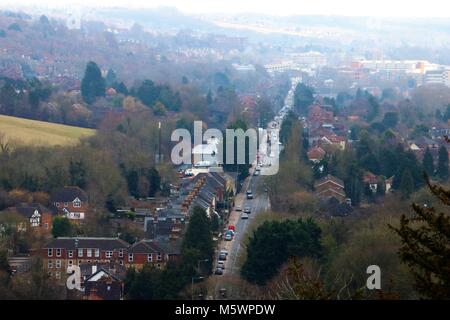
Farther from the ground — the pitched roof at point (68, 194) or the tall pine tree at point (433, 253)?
the tall pine tree at point (433, 253)

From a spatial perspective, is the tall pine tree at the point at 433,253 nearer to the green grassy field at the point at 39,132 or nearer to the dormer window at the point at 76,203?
the dormer window at the point at 76,203

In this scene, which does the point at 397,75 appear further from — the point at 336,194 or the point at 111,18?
the point at 336,194

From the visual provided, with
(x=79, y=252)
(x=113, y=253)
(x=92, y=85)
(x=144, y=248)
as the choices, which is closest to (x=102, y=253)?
(x=113, y=253)

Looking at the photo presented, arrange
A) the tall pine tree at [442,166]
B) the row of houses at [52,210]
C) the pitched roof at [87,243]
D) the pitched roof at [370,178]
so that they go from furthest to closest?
the tall pine tree at [442,166] < the pitched roof at [370,178] < the row of houses at [52,210] < the pitched roof at [87,243]

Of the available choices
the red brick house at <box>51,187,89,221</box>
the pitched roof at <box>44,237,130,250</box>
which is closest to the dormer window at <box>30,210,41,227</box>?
the red brick house at <box>51,187,89,221</box>

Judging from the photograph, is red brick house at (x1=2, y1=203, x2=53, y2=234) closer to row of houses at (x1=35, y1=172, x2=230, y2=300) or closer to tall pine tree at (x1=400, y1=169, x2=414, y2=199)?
row of houses at (x1=35, y1=172, x2=230, y2=300)

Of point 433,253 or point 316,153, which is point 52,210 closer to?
point 316,153

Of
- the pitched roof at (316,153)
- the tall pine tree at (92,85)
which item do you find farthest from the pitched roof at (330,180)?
the tall pine tree at (92,85)
